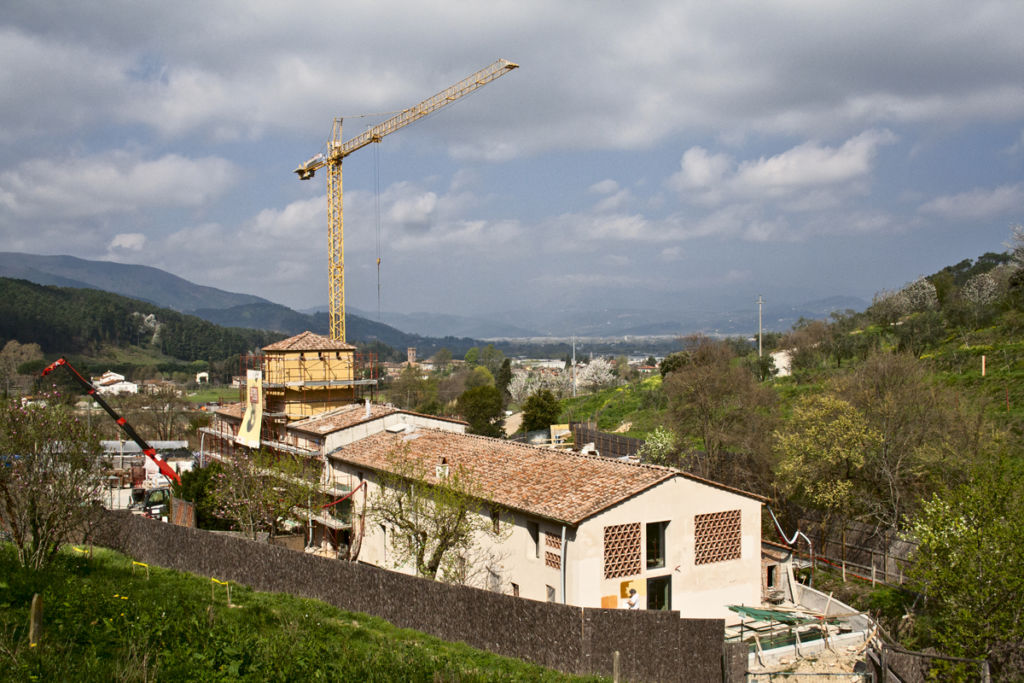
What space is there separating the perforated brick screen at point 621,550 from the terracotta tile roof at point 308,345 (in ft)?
68.9

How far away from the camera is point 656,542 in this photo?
21.0 meters

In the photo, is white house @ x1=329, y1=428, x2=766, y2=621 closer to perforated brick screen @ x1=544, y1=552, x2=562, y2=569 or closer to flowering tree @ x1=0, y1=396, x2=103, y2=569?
perforated brick screen @ x1=544, y1=552, x2=562, y2=569

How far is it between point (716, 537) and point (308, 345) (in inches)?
908

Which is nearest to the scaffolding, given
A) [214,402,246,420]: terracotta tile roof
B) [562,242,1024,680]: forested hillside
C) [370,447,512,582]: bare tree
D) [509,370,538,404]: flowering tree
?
[214,402,246,420]: terracotta tile roof

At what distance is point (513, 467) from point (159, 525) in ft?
36.4

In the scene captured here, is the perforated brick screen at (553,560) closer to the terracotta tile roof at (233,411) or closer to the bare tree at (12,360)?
the terracotta tile roof at (233,411)

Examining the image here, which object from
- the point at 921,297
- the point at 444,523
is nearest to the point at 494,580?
the point at 444,523

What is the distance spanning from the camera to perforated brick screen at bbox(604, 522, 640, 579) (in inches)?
778

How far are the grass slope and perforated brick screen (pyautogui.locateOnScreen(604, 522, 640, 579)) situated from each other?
4.91 metres

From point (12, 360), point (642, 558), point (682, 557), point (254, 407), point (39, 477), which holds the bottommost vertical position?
point (682, 557)

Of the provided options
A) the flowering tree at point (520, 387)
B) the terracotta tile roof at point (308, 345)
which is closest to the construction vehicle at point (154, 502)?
the terracotta tile roof at point (308, 345)

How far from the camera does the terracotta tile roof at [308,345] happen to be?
3688 centimetres

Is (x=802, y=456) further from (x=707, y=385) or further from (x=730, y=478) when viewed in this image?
(x=707, y=385)

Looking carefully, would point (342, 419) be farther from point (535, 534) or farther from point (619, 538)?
point (619, 538)
